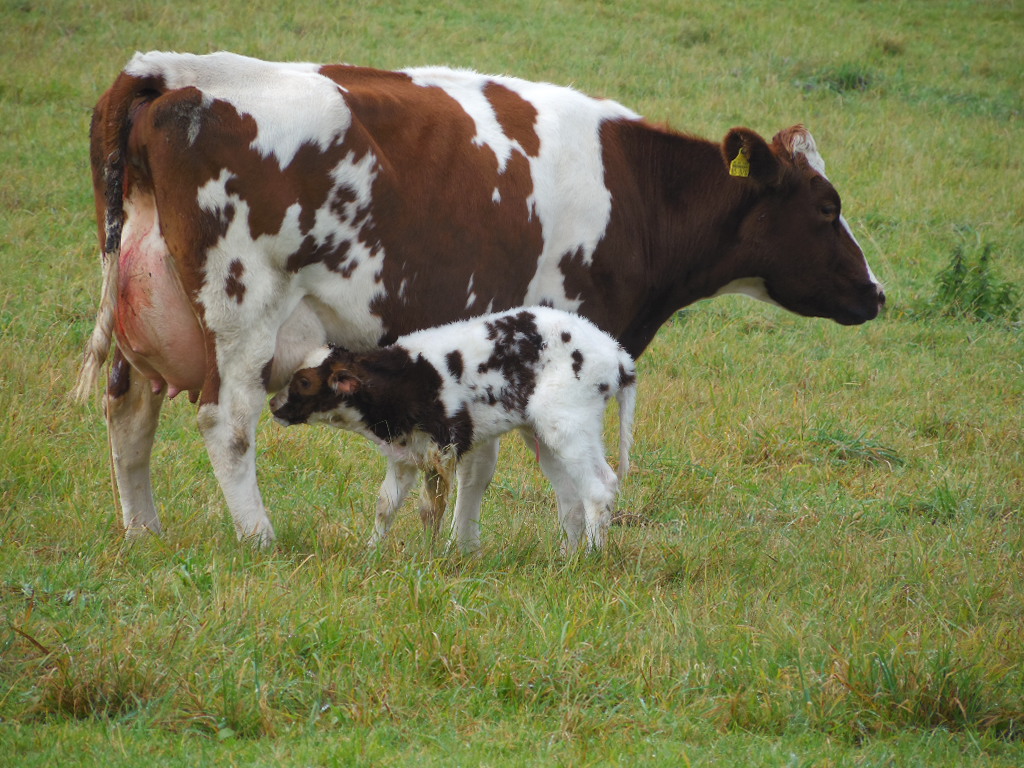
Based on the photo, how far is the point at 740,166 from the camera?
627cm

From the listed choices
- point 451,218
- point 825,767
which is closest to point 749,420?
point 451,218

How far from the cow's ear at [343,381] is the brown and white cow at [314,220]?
173 mm

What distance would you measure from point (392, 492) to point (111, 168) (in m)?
1.86

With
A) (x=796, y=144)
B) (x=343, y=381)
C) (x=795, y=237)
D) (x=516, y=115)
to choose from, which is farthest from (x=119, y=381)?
(x=796, y=144)

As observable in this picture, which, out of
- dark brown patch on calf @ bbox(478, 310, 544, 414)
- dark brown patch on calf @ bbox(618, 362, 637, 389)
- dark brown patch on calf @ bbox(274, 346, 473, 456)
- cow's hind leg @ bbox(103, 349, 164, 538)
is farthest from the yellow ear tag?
cow's hind leg @ bbox(103, 349, 164, 538)

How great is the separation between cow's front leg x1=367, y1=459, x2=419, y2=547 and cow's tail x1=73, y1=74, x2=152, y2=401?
137cm

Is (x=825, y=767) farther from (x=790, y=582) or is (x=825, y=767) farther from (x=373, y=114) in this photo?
(x=373, y=114)

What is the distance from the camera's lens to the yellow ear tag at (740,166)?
6.24 meters

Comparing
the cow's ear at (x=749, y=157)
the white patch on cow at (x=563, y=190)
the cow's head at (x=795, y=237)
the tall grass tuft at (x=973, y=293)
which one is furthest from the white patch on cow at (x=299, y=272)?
the tall grass tuft at (x=973, y=293)

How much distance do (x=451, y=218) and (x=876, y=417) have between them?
4023 mm

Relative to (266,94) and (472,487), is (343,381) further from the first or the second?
(266,94)

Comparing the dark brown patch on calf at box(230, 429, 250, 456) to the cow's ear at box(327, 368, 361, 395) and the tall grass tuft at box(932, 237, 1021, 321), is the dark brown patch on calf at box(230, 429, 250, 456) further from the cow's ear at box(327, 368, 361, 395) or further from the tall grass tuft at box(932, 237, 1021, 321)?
the tall grass tuft at box(932, 237, 1021, 321)

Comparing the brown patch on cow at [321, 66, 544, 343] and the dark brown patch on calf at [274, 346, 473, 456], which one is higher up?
the brown patch on cow at [321, 66, 544, 343]

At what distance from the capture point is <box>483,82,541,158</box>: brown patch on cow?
5601 mm
